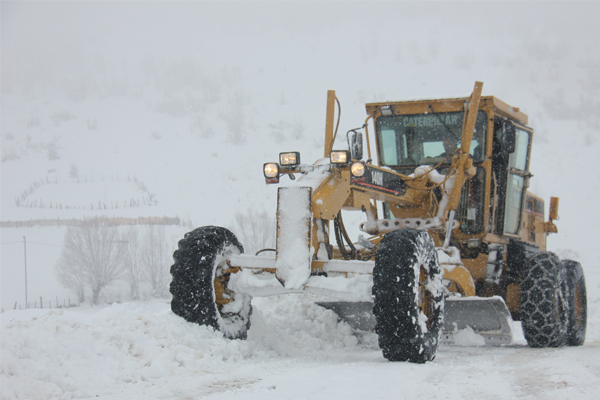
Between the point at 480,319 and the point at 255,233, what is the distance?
1211cm

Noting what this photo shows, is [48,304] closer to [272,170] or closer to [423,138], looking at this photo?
[423,138]

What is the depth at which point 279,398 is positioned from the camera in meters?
3.59

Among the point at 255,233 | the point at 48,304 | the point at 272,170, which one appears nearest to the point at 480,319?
the point at 272,170

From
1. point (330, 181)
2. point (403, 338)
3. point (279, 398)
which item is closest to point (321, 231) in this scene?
point (330, 181)

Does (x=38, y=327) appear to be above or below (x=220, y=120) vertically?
below

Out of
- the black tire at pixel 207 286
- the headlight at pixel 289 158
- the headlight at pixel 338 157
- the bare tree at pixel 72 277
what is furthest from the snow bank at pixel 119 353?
the bare tree at pixel 72 277

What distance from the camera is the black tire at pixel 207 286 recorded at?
5.63 m

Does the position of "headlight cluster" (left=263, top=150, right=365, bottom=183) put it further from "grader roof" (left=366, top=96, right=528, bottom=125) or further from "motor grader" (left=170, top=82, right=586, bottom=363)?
"grader roof" (left=366, top=96, right=528, bottom=125)

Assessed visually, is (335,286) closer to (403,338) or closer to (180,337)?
(403,338)

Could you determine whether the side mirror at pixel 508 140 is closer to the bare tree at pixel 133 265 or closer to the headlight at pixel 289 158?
the headlight at pixel 289 158

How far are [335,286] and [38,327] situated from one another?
7.75 ft

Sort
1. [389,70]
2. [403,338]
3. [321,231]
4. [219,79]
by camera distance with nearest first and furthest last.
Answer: [403,338], [321,231], [389,70], [219,79]

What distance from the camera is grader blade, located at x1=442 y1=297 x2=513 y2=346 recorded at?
6469 mm

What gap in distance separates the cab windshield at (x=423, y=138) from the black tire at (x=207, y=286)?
3096 millimetres
